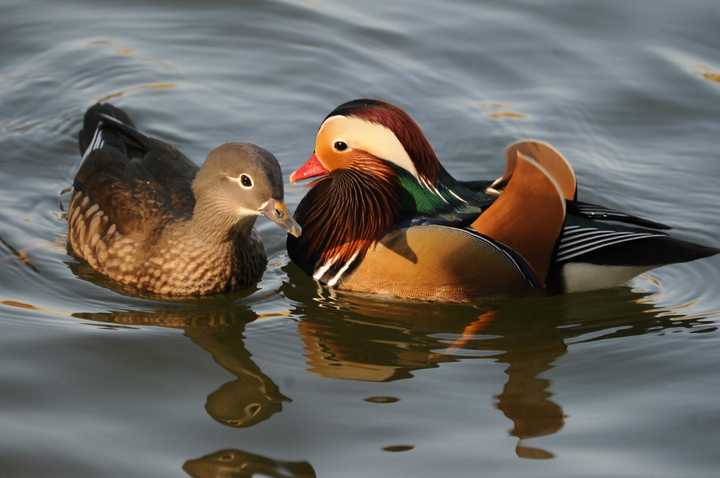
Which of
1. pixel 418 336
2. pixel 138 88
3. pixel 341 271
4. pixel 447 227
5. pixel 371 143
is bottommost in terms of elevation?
pixel 418 336

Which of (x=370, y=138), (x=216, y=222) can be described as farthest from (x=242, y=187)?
(x=370, y=138)

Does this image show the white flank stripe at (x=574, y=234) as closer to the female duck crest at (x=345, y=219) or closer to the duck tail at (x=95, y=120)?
the female duck crest at (x=345, y=219)

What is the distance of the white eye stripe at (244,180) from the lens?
6676 mm

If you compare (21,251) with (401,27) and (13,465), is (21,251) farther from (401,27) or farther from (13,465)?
(401,27)

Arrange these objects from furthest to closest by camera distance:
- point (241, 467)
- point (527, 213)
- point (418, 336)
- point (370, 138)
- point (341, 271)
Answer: point (341, 271)
point (370, 138)
point (527, 213)
point (418, 336)
point (241, 467)

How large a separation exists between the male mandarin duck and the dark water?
0.54 ft

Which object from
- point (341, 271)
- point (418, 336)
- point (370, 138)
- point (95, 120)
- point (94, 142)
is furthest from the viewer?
point (95, 120)

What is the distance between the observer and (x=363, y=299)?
7.33m

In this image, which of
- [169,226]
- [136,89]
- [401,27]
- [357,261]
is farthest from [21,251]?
[401,27]

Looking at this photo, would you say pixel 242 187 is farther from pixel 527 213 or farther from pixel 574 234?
pixel 574 234

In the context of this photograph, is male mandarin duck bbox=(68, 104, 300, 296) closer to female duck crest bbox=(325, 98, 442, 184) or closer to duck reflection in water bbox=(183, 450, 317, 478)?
female duck crest bbox=(325, 98, 442, 184)

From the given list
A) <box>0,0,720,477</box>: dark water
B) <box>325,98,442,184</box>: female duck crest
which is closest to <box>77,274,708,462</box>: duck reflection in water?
<box>0,0,720,477</box>: dark water

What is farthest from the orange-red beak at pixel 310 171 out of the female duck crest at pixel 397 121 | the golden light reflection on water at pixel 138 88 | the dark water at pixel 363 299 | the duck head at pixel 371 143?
the golden light reflection on water at pixel 138 88

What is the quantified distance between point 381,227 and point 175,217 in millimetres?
1180
